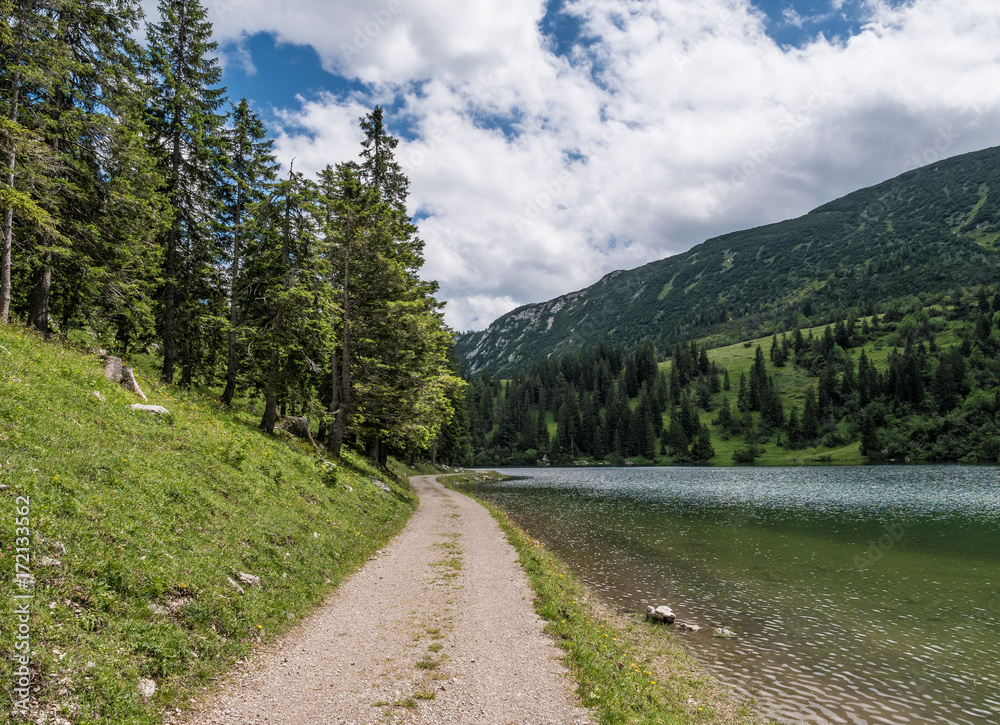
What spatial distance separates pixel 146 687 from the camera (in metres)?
6.96

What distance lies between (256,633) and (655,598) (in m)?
14.2

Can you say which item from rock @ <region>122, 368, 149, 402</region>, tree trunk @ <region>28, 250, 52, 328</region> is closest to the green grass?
rock @ <region>122, 368, 149, 402</region>

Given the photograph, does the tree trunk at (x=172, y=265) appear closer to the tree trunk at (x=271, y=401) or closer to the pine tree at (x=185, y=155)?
the pine tree at (x=185, y=155)

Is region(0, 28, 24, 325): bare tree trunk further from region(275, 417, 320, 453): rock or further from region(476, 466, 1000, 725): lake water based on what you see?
region(476, 466, 1000, 725): lake water

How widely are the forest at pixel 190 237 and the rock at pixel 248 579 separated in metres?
14.3

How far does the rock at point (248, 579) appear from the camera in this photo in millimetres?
11211

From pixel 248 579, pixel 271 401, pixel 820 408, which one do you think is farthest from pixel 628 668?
pixel 820 408

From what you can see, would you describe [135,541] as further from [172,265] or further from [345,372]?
[172,265]

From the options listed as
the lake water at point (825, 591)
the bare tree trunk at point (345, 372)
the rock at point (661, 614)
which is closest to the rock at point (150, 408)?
the bare tree trunk at point (345, 372)

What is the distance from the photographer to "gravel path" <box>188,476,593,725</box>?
7594mm

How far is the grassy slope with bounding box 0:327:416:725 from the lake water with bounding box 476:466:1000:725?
11.5 meters

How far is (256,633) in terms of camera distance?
993 cm

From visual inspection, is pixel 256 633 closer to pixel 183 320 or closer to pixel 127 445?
pixel 127 445

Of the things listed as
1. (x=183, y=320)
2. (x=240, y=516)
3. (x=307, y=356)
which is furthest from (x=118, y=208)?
(x=240, y=516)
